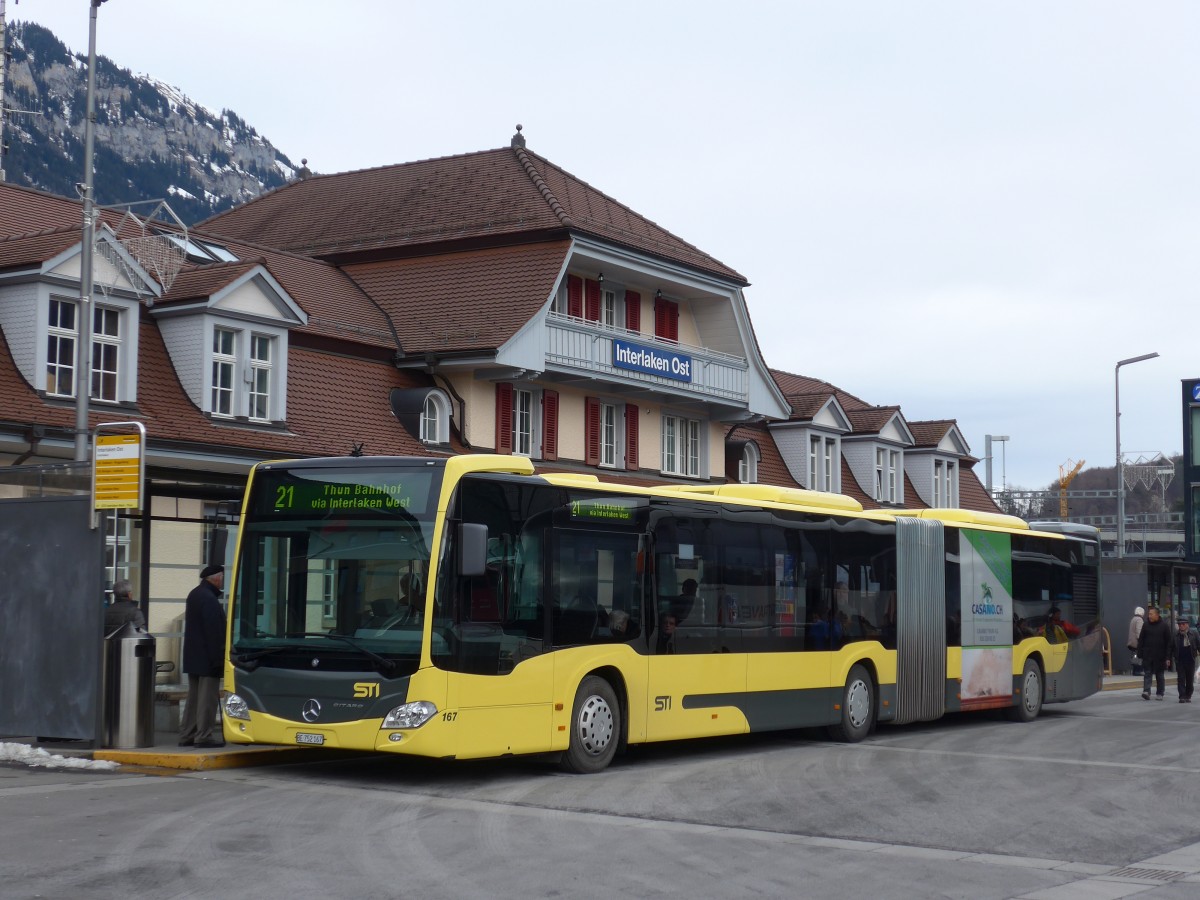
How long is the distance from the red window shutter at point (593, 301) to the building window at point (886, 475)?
16.4m

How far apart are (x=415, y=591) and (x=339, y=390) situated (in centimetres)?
1717

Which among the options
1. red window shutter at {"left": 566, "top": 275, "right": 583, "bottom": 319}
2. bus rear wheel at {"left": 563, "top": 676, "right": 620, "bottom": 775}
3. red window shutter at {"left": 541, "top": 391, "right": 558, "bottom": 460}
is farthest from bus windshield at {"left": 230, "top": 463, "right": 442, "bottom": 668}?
red window shutter at {"left": 566, "top": 275, "right": 583, "bottom": 319}

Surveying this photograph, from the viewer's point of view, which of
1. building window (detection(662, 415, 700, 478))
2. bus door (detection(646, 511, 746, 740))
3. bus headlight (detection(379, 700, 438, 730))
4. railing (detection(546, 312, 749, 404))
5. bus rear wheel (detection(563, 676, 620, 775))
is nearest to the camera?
bus headlight (detection(379, 700, 438, 730))

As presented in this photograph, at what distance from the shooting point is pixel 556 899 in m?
9.17

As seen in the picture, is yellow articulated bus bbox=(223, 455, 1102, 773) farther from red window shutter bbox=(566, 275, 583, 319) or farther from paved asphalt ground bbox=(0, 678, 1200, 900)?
red window shutter bbox=(566, 275, 583, 319)

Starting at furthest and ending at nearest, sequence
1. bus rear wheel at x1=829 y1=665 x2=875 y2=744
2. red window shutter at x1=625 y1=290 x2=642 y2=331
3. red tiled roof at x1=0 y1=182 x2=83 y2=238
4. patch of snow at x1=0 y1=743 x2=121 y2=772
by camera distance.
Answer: red window shutter at x1=625 y1=290 x2=642 y2=331, red tiled roof at x1=0 y1=182 x2=83 y2=238, bus rear wheel at x1=829 y1=665 x2=875 y2=744, patch of snow at x1=0 y1=743 x2=121 y2=772

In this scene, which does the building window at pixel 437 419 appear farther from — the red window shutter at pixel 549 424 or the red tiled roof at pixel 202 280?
the red tiled roof at pixel 202 280

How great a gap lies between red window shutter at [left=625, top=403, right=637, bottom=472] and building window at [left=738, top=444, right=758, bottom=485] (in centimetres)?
541

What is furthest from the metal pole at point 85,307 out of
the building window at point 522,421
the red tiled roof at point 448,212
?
the building window at point 522,421

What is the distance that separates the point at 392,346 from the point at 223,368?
5.47 metres

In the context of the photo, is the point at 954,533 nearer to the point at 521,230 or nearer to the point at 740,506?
the point at 740,506

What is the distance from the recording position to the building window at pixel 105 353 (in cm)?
2572

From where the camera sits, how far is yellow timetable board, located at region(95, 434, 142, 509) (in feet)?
52.0

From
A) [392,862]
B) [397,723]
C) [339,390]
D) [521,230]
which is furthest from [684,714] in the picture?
[521,230]
